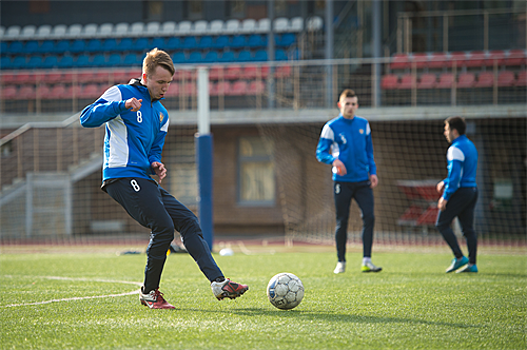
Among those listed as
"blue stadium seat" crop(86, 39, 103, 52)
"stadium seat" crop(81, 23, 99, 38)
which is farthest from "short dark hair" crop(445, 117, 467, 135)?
"stadium seat" crop(81, 23, 99, 38)

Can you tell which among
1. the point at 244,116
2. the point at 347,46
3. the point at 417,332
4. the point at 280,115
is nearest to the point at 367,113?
the point at 280,115

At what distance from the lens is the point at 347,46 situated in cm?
1762

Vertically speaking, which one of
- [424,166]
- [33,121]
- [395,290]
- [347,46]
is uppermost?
[347,46]

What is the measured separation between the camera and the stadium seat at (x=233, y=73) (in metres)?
16.3

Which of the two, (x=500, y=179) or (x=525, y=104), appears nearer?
(x=525, y=104)

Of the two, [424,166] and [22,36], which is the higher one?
[22,36]

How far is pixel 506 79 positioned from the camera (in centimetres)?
1395

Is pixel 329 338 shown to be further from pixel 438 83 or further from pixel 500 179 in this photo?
pixel 500 179

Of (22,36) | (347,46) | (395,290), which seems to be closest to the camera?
(395,290)

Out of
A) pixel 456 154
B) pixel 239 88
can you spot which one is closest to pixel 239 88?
pixel 239 88

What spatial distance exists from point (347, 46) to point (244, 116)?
5254mm

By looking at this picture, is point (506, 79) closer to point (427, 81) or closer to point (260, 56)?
point (427, 81)

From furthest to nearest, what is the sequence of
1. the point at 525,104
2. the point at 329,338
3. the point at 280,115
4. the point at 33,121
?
1. the point at 33,121
2. the point at 280,115
3. the point at 525,104
4. the point at 329,338

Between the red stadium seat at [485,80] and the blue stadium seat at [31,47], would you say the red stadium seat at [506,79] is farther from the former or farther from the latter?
the blue stadium seat at [31,47]
